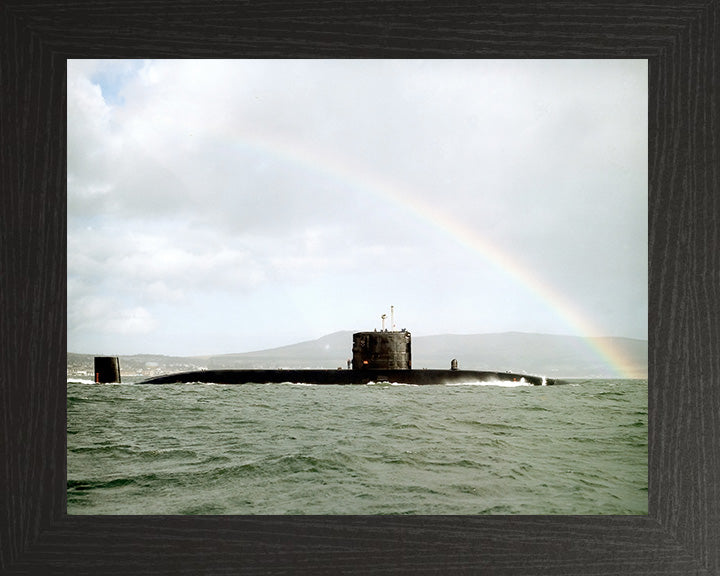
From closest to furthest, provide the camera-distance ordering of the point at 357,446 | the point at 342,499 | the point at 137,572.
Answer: the point at 137,572
the point at 342,499
the point at 357,446

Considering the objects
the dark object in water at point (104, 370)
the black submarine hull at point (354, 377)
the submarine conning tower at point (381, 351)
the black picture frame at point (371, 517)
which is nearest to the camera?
the black picture frame at point (371, 517)

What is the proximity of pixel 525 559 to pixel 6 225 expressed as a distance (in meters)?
1.89

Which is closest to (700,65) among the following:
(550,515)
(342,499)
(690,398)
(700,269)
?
(700,269)

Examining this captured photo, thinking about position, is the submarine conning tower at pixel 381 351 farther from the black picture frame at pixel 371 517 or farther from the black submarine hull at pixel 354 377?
the black picture frame at pixel 371 517

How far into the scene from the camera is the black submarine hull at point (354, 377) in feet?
29.0

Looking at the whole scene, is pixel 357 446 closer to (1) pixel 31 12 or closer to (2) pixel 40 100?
(2) pixel 40 100

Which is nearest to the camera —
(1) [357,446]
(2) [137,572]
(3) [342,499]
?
(2) [137,572]

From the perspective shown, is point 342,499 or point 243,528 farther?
point 342,499

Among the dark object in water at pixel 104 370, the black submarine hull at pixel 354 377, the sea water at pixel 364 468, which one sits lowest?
the black submarine hull at pixel 354 377

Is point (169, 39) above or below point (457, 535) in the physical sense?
above

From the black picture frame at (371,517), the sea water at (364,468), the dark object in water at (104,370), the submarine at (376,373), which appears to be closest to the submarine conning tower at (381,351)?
the submarine at (376,373)

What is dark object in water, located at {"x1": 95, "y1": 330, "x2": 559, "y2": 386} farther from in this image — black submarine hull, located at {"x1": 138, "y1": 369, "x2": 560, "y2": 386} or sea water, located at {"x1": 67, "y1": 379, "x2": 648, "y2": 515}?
sea water, located at {"x1": 67, "y1": 379, "x2": 648, "y2": 515}

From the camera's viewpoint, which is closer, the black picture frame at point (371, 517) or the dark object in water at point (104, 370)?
the black picture frame at point (371, 517)

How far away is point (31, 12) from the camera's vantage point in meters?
1.80
